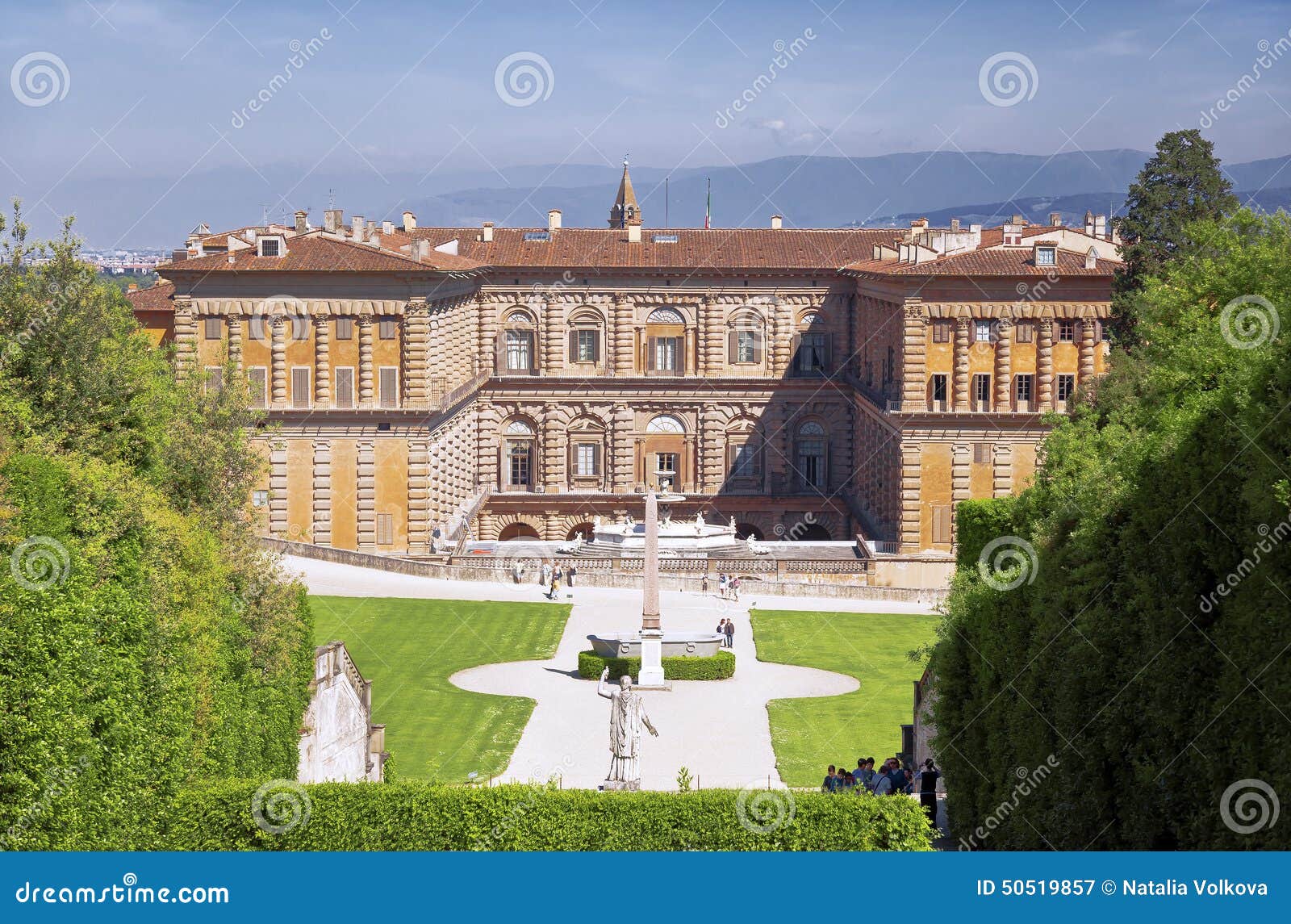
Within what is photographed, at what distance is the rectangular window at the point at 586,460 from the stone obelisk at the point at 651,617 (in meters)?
31.6

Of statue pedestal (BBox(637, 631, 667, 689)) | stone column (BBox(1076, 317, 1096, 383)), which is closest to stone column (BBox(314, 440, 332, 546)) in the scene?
statue pedestal (BBox(637, 631, 667, 689))

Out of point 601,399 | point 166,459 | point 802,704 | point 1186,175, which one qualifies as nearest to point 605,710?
point 802,704

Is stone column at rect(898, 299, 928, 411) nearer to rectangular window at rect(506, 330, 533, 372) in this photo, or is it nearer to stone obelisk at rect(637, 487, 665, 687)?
rectangular window at rect(506, 330, 533, 372)

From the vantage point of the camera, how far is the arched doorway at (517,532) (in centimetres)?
7756

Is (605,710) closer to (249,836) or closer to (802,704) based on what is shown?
(802,704)

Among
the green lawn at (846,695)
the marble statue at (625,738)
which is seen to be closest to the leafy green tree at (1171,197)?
the green lawn at (846,695)

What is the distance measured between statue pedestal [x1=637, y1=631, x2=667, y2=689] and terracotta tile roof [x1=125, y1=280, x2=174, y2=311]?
33179 mm

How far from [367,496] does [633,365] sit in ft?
63.4

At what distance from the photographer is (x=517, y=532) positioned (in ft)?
257

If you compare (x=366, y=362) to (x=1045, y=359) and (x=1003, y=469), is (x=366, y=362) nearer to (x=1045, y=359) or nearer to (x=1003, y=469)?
(x=1003, y=469)

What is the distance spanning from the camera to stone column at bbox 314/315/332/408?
63.2 meters

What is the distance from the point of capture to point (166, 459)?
35.8m

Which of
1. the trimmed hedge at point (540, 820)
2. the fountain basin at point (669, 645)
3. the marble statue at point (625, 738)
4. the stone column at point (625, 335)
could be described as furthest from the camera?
the stone column at point (625, 335)

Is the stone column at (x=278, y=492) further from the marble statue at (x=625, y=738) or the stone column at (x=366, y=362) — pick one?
the marble statue at (x=625, y=738)
